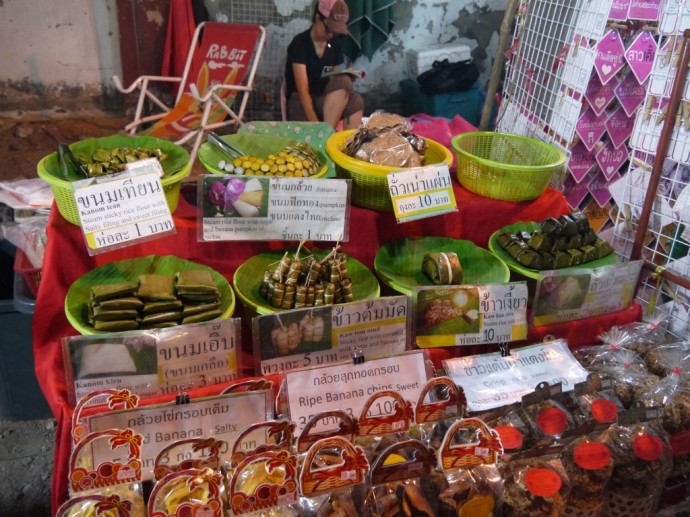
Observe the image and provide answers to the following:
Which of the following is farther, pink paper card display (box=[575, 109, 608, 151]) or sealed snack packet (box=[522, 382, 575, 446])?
pink paper card display (box=[575, 109, 608, 151])

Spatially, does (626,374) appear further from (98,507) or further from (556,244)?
(98,507)

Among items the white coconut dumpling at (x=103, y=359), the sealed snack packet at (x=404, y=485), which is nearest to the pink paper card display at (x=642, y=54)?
the sealed snack packet at (x=404, y=485)

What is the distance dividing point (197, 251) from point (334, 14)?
9.58 ft

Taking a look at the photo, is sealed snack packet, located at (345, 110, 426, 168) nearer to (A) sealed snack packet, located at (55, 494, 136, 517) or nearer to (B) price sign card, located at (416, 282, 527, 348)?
(B) price sign card, located at (416, 282, 527, 348)

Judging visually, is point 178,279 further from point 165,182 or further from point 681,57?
point 681,57

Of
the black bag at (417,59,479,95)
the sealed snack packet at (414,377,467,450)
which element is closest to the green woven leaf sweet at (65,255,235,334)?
the sealed snack packet at (414,377,467,450)

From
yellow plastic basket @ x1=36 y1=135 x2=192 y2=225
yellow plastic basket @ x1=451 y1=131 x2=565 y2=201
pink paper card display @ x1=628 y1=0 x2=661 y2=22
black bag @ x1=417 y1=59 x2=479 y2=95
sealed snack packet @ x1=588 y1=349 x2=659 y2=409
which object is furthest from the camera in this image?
black bag @ x1=417 y1=59 x2=479 y2=95

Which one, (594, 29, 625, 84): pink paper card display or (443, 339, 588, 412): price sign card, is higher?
(594, 29, 625, 84): pink paper card display

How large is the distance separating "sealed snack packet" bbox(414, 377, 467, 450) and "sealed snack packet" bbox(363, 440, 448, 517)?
0.09 metres

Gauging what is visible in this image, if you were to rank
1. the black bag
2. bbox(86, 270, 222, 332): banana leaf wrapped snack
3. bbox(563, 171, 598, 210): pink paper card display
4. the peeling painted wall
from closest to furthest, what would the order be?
bbox(86, 270, 222, 332): banana leaf wrapped snack < bbox(563, 171, 598, 210): pink paper card display < the peeling painted wall < the black bag

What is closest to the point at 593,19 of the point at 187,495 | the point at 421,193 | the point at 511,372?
the point at 421,193

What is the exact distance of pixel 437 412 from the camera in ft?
3.86

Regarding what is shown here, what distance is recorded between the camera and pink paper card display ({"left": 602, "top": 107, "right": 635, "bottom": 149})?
2.49 metres

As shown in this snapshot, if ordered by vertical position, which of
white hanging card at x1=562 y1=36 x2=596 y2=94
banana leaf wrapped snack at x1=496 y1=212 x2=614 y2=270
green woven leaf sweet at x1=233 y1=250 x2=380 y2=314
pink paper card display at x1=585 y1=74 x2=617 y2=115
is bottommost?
green woven leaf sweet at x1=233 y1=250 x2=380 y2=314
